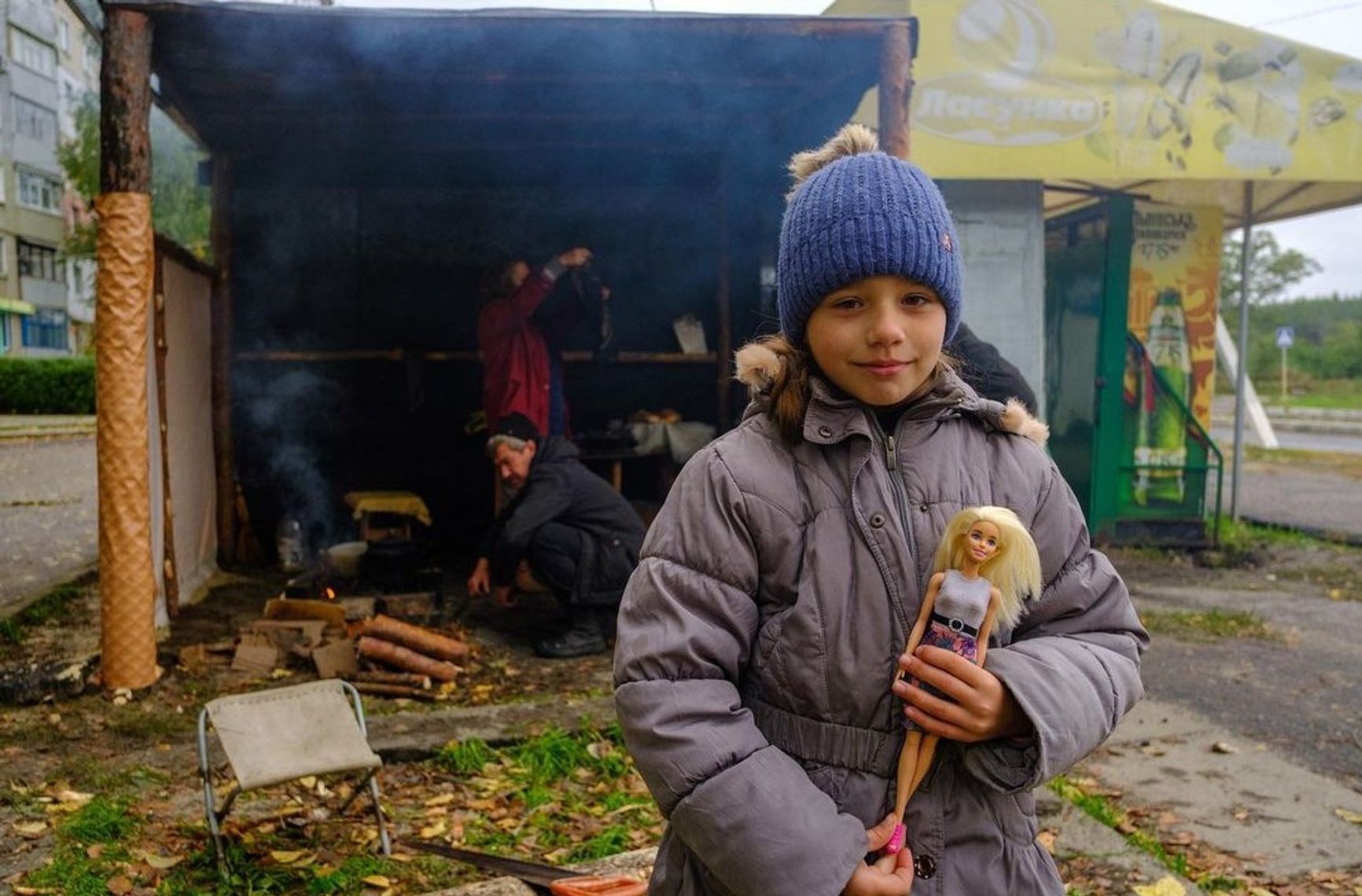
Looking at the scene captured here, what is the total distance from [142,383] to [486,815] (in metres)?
2.93

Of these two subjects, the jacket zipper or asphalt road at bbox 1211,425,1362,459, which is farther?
asphalt road at bbox 1211,425,1362,459

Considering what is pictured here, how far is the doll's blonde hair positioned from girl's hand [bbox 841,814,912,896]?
14.9 inches

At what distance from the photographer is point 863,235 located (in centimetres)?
168

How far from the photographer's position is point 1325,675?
243 inches

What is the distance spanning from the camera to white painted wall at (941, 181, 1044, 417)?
8.73 metres

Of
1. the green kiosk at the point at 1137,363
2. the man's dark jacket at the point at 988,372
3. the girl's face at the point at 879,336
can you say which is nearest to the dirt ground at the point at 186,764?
the man's dark jacket at the point at 988,372

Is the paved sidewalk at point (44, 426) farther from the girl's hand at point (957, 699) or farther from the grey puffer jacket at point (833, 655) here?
the girl's hand at point (957, 699)

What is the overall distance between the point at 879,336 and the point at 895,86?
450cm

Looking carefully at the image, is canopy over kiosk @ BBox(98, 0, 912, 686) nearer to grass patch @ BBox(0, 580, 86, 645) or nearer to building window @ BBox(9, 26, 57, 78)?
grass patch @ BBox(0, 580, 86, 645)

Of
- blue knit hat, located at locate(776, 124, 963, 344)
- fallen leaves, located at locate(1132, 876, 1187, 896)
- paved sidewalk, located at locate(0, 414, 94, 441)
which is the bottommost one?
fallen leaves, located at locate(1132, 876, 1187, 896)

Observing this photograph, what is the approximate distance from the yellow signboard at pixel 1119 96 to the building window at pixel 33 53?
191 ft

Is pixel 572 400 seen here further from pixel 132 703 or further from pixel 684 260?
pixel 132 703

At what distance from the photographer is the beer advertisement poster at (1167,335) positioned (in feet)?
32.6

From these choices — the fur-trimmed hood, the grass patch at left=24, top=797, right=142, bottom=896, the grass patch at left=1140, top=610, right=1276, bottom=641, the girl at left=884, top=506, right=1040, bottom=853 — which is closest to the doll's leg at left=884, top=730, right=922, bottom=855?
the girl at left=884, top=506, right=1040, bottom=853
